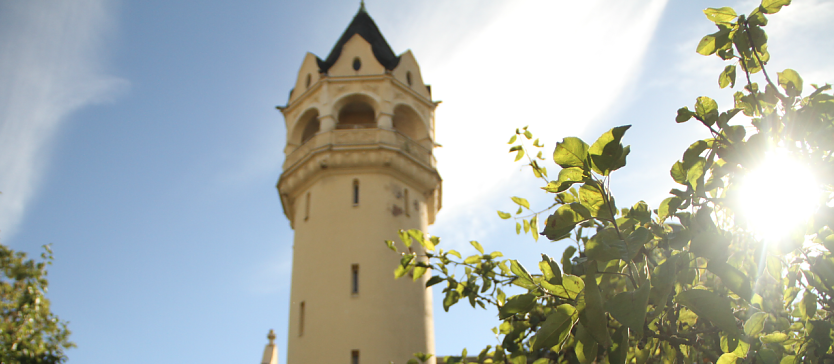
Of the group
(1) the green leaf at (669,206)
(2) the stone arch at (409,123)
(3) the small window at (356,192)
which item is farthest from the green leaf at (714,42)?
(2) the stone arch at (409,123)

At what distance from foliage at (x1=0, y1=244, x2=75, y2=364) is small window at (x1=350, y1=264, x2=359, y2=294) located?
6.66 metres

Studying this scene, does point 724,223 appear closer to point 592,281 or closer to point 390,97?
point 592,281

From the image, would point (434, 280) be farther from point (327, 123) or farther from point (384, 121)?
point (327, 123)

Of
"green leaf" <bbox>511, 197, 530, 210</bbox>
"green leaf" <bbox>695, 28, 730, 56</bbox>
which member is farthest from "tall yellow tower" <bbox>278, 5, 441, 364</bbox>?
"green leaf" <bbox>695, 28, 730, 56</bbox>

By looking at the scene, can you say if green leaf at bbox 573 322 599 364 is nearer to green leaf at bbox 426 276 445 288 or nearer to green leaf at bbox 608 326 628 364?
green leaf at bbox 608 326 628 364

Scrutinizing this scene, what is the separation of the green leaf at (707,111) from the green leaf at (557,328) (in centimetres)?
138

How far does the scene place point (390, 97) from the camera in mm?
16719

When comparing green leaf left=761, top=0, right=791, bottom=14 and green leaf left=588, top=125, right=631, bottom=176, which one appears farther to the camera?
green leaf left=761, top=0, right=791, bottom=14

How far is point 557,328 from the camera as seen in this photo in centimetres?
170

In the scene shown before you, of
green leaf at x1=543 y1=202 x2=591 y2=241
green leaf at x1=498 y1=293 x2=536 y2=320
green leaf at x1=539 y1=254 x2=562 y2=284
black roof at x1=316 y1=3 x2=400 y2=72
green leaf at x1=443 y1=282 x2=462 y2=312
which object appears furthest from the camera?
black roof at x1=316 y1=3 x2=400 y2=72

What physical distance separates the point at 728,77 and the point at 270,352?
1317 centimetres

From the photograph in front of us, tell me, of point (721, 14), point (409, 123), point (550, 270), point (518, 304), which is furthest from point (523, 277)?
point (409, 123)

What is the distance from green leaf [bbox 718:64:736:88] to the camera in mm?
3094

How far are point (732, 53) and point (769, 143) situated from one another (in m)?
0.55
